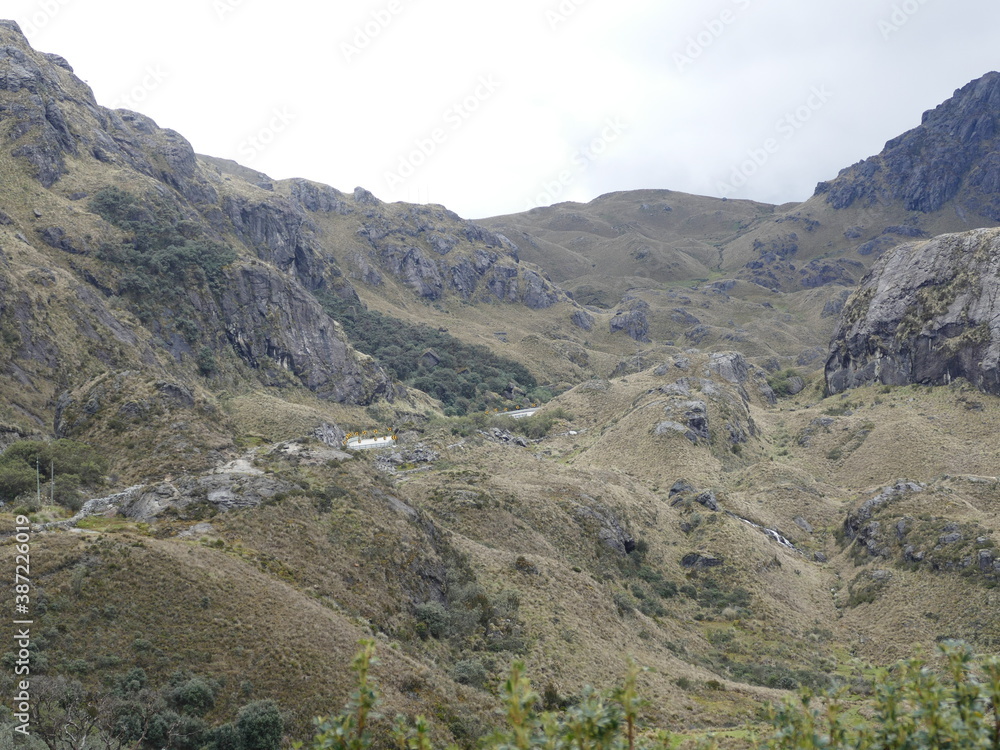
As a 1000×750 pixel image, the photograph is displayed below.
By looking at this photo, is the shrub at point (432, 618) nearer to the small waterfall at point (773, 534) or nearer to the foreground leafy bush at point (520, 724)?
the foreground leafy bush at point (520, 724)

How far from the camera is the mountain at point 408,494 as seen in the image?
58.2 ft

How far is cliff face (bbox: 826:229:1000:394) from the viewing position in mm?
63875

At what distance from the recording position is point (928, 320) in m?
69.4

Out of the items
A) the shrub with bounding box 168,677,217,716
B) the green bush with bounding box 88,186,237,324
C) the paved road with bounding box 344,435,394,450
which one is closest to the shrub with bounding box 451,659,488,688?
the shrub with bounding box 168,677,217,716

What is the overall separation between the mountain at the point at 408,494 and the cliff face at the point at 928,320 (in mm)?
344

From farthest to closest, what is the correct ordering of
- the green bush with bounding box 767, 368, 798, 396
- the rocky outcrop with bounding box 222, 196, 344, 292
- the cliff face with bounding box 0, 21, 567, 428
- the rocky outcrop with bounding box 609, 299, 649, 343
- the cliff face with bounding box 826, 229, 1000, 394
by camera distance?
the rocky outcrop with bounding box 609, 299, 649, 343
the rocky outcrop with bounding box 222, 196, 344, 292
the green bush with bounding box 767, 368, 798, 396
the cliff face with bounding box 826, 229, 1000, 394
the cliff face with bounding box 0, 21, 567, 428

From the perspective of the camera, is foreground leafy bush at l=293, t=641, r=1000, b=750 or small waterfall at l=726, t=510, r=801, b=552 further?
small waterfall at l=726, t=510, r=801, b=552

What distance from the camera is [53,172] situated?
82.6 m

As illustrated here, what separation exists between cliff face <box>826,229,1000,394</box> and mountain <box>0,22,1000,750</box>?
0.34 m

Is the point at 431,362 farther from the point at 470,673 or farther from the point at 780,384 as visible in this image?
the point at 470,673

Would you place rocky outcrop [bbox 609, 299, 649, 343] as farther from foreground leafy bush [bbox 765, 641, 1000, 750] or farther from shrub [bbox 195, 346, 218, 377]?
foreground leafy bush [bbox 765, 641, 1000, 750]

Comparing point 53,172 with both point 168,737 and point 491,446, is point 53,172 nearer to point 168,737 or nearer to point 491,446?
point 491,446

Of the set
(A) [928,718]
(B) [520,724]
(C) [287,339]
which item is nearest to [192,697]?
(B) [520,724]

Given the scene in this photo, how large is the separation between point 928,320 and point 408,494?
63346 mm
